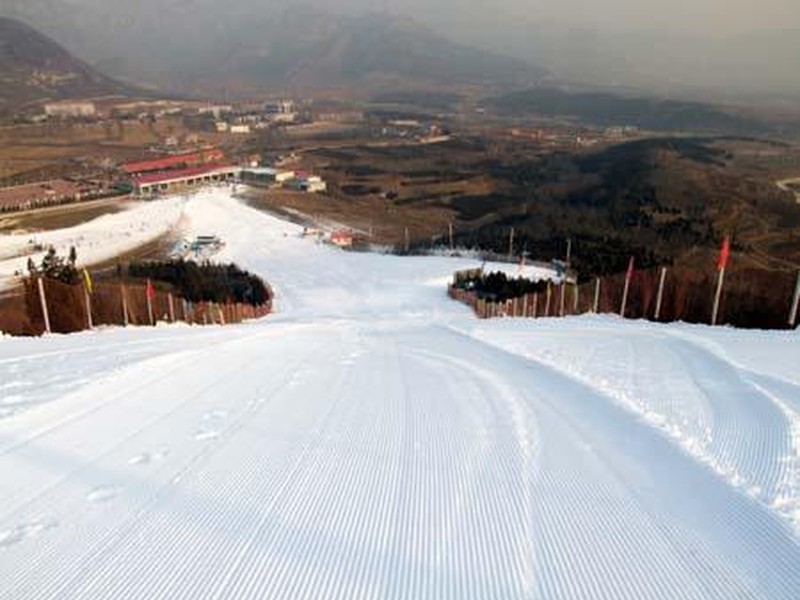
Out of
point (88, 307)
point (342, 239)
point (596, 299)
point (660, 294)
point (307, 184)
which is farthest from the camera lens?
point (307, 184)

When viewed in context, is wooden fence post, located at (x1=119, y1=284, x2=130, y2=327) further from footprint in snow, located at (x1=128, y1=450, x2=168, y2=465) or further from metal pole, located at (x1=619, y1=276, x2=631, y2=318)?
footprint in snow, located at (x1=128, y1=450, x2=168, y2=465)

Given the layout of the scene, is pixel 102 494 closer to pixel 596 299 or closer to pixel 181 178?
pixel 596 299

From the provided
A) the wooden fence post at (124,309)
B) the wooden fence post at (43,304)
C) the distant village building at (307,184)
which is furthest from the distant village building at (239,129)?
the wooden fence post at (43,304)

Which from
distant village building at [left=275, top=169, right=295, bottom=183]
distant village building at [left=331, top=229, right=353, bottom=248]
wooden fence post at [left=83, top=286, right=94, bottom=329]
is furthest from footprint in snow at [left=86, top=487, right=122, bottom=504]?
distant village building at [left=275, top=169, right=295, bottom=183]

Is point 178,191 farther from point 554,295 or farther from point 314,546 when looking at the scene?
point 314,546

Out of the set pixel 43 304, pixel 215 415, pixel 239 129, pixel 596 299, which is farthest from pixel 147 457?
pixel 239 129
